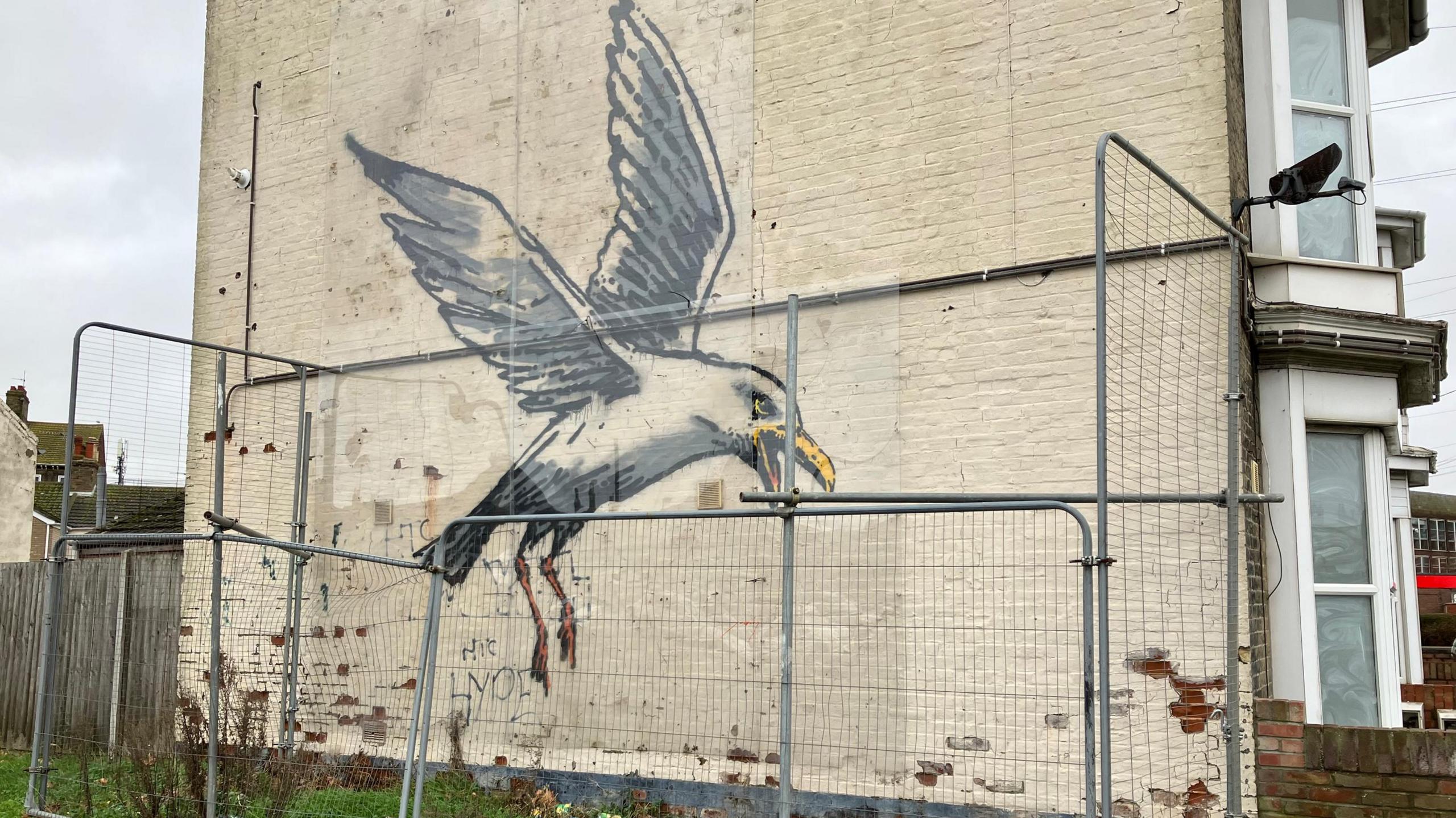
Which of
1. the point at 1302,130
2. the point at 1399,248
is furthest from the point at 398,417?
the point at 1399,248

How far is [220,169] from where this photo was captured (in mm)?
10711

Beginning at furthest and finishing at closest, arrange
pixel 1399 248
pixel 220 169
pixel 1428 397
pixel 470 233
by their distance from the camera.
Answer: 1. pixel 1399 248
2. pixel 220 169
3. pixel 470 233
4. pixel 1428 397

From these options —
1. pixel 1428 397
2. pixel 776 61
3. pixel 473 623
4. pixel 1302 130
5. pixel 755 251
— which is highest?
pixel 776 61

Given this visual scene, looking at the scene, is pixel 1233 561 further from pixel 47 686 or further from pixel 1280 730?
pixel 47 686

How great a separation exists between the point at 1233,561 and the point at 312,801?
5.33 metres

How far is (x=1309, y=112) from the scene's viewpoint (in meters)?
7.26

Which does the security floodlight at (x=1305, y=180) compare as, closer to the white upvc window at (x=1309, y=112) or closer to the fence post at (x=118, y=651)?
the white upvc window at (x=1309, y=112)

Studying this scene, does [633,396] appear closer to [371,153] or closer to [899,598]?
[899,598]

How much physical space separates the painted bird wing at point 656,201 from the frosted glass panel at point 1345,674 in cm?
433

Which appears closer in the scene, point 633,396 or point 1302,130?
point 1302,130

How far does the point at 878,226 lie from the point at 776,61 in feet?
4.78

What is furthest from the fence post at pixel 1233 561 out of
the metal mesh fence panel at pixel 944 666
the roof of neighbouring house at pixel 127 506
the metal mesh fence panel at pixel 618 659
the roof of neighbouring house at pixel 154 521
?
the roof of neighbouring house at pixel 154 521

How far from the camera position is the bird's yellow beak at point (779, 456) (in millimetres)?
7359

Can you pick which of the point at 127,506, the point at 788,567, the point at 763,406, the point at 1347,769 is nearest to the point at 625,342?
the point at 763,406
